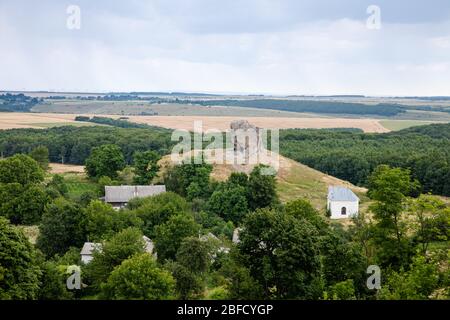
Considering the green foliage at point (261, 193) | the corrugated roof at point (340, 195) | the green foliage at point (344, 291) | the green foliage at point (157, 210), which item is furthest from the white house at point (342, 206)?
the green foliage at point (344, 291)

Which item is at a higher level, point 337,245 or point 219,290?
point 337,245

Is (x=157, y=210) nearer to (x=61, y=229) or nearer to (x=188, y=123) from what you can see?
(x=61, y=229)

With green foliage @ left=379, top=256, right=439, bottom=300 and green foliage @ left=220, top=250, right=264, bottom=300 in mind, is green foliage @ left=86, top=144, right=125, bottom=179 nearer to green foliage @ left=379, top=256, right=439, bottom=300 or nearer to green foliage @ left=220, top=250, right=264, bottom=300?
green foliage @ left=220, top=250, right=264, bottom=300

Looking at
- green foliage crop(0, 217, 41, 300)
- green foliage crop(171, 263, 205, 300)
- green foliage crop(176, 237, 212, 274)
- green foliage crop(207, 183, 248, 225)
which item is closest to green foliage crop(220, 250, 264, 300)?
green foliage crop(171, 263, 205, 300)

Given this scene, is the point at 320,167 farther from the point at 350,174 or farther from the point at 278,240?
the point at 278,240
